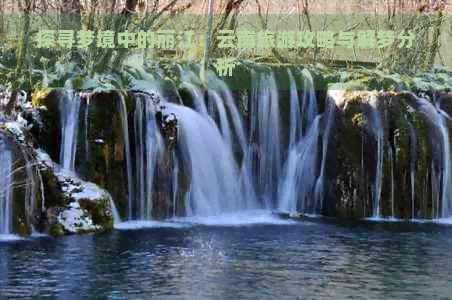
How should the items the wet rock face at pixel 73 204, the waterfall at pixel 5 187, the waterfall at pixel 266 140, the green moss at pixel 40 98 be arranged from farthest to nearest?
the waterfall at pixel 266 140, the green moss at pixel 40 98, the wet rock face at pixel 73 204, the waterfall at pixel 5 187

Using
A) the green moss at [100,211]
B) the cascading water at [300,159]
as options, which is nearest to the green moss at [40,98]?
the green moss at [100,211]

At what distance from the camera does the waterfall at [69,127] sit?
1616 centimetres

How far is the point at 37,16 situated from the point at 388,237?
941cm

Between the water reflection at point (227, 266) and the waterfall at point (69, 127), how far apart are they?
2137 mm

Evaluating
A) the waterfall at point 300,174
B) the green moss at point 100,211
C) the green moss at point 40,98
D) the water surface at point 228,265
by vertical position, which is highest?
the green moss at point 40,98

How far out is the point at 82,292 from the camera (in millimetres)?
10445

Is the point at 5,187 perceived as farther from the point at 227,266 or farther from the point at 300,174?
the point at 300,174

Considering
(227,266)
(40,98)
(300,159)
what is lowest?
(227,266)

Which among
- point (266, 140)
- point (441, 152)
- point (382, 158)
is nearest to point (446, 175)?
point (441, 152)

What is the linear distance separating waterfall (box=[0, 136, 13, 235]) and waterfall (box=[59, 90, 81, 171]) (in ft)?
5.91

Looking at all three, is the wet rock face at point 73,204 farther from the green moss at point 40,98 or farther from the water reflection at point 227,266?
the green moss at point 40,98

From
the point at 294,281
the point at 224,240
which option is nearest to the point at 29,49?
the point at 224,240

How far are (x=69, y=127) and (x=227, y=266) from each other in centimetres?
551

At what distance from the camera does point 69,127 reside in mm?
16375
